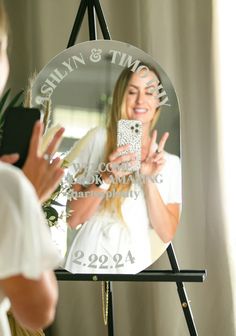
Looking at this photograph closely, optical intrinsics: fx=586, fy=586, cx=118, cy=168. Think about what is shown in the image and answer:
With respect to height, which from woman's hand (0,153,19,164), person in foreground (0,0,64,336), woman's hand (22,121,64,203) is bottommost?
person in foreground (0,0,64,336)

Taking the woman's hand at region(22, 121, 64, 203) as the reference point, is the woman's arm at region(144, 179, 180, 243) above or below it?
below

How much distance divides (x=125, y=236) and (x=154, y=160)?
8.6 inches

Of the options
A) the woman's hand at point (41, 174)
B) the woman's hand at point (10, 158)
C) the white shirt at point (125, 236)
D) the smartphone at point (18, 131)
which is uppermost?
the smartphone at point (18, 131)

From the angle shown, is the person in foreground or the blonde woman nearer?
the person in foreground

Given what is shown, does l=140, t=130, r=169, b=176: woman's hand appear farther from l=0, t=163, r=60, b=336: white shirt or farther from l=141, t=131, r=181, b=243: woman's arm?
l=0, t=163, r=60, b=336: white shirt

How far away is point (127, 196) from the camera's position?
1.57m

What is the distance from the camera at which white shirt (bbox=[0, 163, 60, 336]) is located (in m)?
0.65

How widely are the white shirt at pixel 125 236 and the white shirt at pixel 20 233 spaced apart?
91 cm

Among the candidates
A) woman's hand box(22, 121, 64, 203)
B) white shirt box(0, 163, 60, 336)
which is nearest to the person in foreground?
white shirt box(0, 163, 60, 336)

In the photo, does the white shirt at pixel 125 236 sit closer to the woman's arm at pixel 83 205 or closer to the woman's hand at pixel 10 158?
the woman's arm at pixel 83 205

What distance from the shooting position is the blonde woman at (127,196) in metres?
1.56

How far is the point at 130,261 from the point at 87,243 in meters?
0.13

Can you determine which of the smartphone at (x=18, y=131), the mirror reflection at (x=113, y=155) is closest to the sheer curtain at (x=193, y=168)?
the mirror reflection at (x=113, y=155)

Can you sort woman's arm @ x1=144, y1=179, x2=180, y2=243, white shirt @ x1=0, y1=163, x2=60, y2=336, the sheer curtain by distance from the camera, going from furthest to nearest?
1. the sheer curtain
2. woman's arm @ x1=144, y1=179, x2=180, y2=243
3. white shirt @ x1=0, y1=163, x2=60, y2=336
